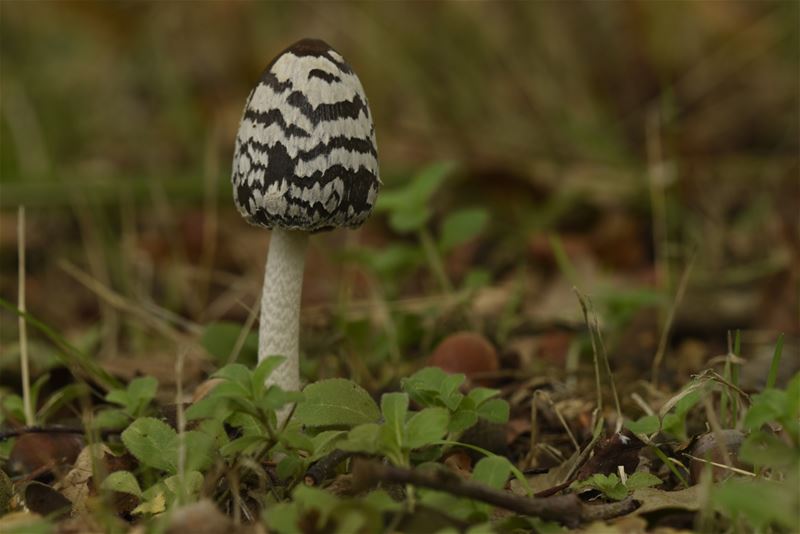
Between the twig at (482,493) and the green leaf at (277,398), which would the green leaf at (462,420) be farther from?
the green leaf at (277,398)

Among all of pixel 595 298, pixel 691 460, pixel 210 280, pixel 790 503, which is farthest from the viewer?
pixel 210 280

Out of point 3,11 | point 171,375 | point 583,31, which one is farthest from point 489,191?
point 3,11

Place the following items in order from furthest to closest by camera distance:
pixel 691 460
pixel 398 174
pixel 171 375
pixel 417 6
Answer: pixel 417 6
pixel 398 174
pixel 171 375
pixel 691 460

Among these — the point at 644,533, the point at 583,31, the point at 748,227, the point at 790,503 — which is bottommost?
the point at 644,533

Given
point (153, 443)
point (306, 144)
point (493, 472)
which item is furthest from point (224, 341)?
point (493, 472)

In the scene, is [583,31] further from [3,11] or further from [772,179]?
[3,11]

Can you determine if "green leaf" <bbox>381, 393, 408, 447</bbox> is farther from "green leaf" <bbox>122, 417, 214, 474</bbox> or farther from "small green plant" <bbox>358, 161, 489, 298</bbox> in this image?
"small green plant" <bbox>358, 161, 489, 298</bbox>

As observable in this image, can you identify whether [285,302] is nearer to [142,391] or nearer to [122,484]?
[142,391]
